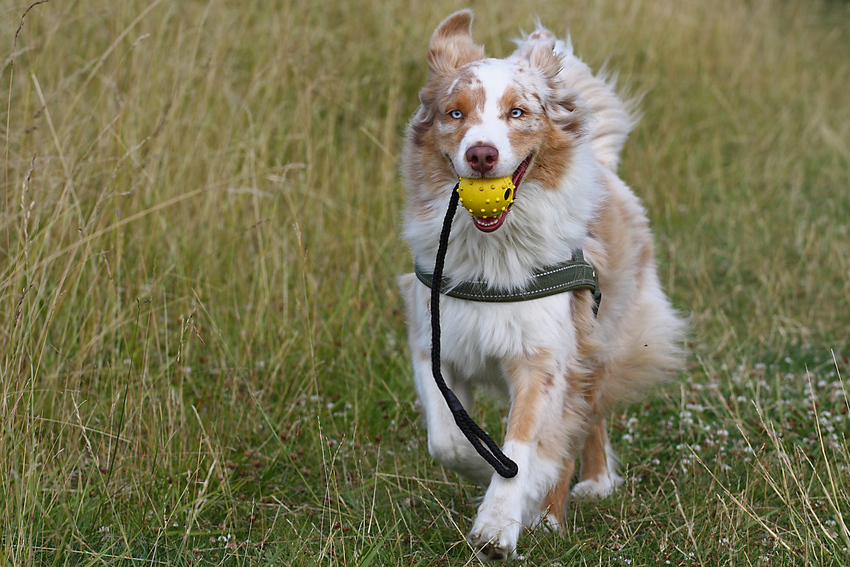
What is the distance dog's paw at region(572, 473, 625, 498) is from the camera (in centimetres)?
362

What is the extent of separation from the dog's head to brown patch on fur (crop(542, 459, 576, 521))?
1.10 metres

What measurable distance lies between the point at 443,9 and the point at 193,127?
2.67 m

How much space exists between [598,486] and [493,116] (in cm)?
170

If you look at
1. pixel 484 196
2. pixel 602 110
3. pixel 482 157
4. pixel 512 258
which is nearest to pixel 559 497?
pixel 512 258

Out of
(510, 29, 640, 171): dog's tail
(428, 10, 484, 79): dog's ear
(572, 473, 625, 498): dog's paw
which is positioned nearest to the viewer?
(428, 10, 484, 79): dog's ear

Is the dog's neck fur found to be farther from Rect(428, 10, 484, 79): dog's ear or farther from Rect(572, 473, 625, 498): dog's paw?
Rect(572, 473, 625, 498): dog's paw

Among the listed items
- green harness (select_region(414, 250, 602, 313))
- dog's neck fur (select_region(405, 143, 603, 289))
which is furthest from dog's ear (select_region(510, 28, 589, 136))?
green harness (select_region(414, 250, 602, 313))

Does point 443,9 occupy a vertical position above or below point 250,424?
above

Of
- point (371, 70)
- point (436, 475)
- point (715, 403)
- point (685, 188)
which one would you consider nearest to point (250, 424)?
point (436, 475)

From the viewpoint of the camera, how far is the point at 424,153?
321cm

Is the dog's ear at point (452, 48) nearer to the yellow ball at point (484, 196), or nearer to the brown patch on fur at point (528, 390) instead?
the yellow ball at point (484, 196)

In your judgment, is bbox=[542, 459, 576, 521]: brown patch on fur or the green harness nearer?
the green harness

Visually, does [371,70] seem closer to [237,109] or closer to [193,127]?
[237,109]

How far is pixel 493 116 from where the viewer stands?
295cm
